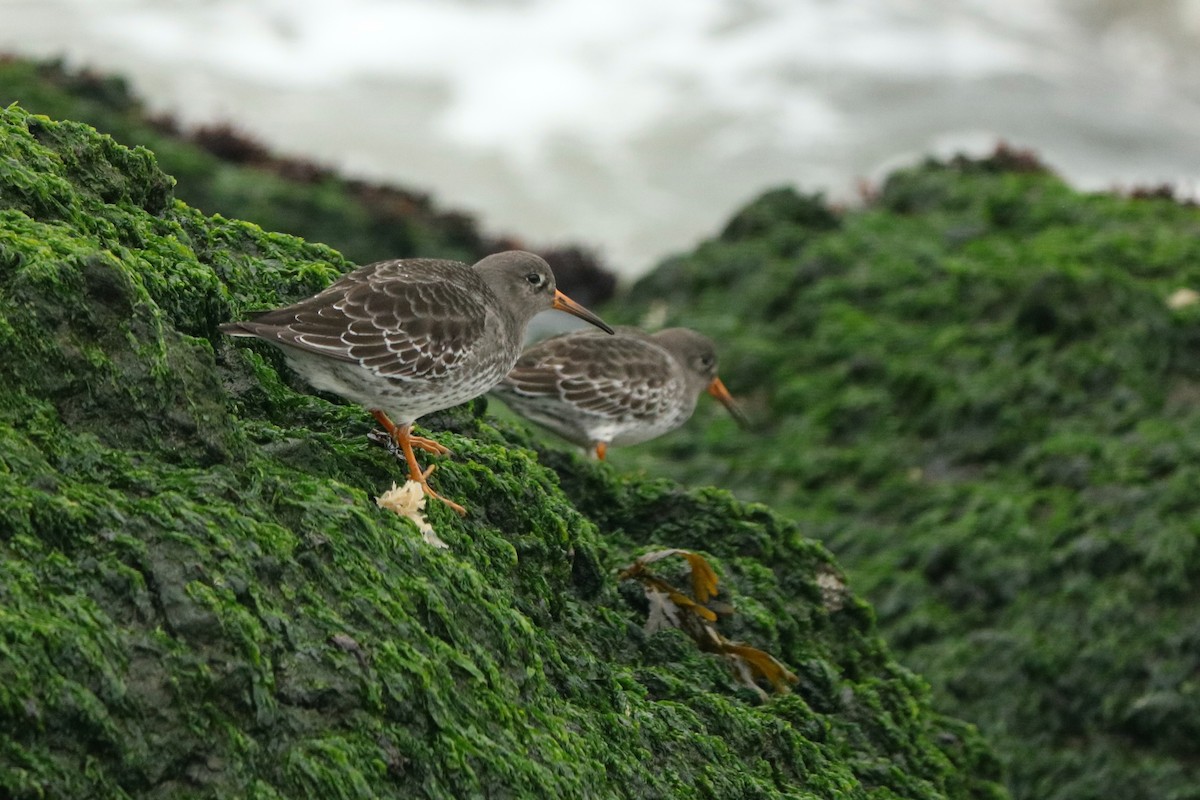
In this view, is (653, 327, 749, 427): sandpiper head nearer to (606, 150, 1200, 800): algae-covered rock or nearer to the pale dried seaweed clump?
(606, 150, 1200, 800): algae-covered rock

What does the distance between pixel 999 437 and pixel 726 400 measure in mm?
1721

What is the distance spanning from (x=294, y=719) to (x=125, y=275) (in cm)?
135

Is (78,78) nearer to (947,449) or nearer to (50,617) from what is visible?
(947,449)

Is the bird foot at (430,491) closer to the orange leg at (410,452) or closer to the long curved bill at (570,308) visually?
the orange leg at (410,452)

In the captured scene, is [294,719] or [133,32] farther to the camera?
[133,32]

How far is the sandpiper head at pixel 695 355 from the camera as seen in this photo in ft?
31.4

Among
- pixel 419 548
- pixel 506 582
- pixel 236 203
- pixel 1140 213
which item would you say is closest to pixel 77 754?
pixel 419 548

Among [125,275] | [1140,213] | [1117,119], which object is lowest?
[125,275]

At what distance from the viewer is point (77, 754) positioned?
3.34m

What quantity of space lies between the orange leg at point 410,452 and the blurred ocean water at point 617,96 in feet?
48.3

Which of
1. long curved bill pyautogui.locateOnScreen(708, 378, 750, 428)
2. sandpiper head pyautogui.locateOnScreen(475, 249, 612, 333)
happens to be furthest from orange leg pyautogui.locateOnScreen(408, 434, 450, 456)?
long curved bill pyautogui.locateOnScreen(708, 378, 750, 428)

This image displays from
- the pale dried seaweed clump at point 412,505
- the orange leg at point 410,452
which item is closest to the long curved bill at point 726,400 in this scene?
the orange leg at point 410,452

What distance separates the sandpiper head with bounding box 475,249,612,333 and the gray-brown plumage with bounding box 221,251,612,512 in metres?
0.43

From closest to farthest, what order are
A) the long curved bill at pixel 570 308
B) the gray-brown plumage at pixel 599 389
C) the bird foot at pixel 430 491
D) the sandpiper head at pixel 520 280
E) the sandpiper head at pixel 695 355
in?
1. the bird foot at pixel 430 491
2. the sandpiper head at pixel 520 280
3. the long curved bill at pixel 570 308
4. the gray-brown plumage at pixel 599 389
5. the sandpiper head at pixel 695 355
